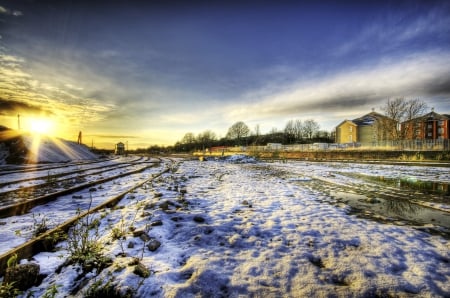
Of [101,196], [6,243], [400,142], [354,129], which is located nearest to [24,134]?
[101,196]

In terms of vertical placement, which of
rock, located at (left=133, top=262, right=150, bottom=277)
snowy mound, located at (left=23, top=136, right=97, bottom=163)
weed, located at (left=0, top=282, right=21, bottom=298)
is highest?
snowy mound, located at (left=23, top=136, right=97, bottom=163)

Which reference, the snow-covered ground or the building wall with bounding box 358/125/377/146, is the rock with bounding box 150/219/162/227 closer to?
the snow-covered ground

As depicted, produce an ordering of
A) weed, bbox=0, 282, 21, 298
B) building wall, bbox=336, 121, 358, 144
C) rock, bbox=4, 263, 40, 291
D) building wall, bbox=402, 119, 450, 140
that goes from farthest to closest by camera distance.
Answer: building wall, bbox=402, 119, 450, 140
building wall, bbox=336, 121, 358, 144
rock, bbox=4, 263, 40, 291
weed, bbox=0, 282, 21, 298

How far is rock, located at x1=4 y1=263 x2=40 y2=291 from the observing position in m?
2.22

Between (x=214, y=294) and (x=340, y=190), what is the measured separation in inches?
280

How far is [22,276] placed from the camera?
227 centimetres

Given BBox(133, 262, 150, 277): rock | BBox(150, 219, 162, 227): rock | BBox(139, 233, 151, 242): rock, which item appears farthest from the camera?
BBox(150, 219, 162, 227): rock

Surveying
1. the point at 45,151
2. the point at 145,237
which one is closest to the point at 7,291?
the point at 145,237

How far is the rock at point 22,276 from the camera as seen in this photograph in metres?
2.22

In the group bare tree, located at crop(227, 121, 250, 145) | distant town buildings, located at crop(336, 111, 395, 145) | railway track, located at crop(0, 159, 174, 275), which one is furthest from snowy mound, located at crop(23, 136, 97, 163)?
bare tree, located at crop(227, 121, 250, 145)

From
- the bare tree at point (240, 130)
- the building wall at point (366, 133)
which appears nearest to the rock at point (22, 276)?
the building wall at point (366, 133)

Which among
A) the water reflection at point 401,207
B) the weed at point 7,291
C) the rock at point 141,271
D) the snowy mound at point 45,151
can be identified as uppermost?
the snowy mound at point 45,151

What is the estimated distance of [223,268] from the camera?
2715 millimetres

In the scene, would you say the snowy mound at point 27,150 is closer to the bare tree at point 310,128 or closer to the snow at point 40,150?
the snow at point 40,150
